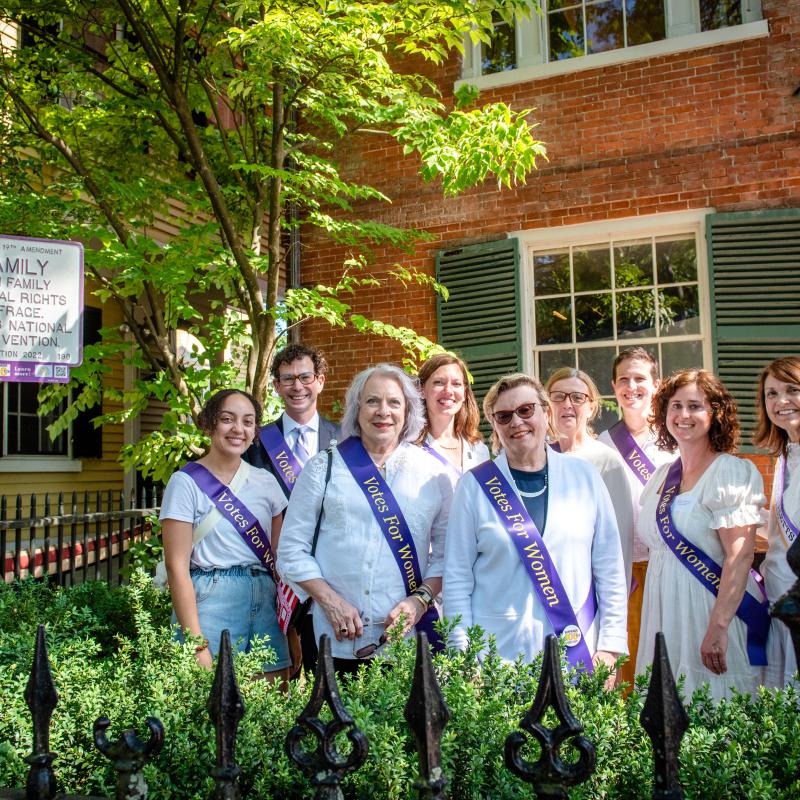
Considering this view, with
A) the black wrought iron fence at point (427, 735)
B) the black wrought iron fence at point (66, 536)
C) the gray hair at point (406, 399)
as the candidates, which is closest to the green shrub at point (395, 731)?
the black wrought iron fence at point (427, 735)

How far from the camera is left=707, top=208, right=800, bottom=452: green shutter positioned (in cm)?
746

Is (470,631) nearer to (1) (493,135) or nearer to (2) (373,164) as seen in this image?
(1) (493,135)

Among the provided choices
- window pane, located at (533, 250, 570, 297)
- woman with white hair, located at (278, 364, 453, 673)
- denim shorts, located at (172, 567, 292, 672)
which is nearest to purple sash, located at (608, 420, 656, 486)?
woman with white hair, located at (278, 364, 453, 673)

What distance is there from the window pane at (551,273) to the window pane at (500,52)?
1941mm

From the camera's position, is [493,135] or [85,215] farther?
[85,215]

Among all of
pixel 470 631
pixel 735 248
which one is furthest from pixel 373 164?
pixel 470 631

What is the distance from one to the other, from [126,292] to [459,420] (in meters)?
3.11

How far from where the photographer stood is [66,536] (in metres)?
9.30

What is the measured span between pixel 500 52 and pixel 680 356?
3.55m

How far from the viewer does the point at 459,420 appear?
4.10m

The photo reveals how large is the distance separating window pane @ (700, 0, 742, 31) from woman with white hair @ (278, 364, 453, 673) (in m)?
6.25

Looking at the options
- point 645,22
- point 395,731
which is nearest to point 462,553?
point 395,731

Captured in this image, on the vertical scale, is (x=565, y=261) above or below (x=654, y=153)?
below

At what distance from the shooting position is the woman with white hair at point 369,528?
124 inches
